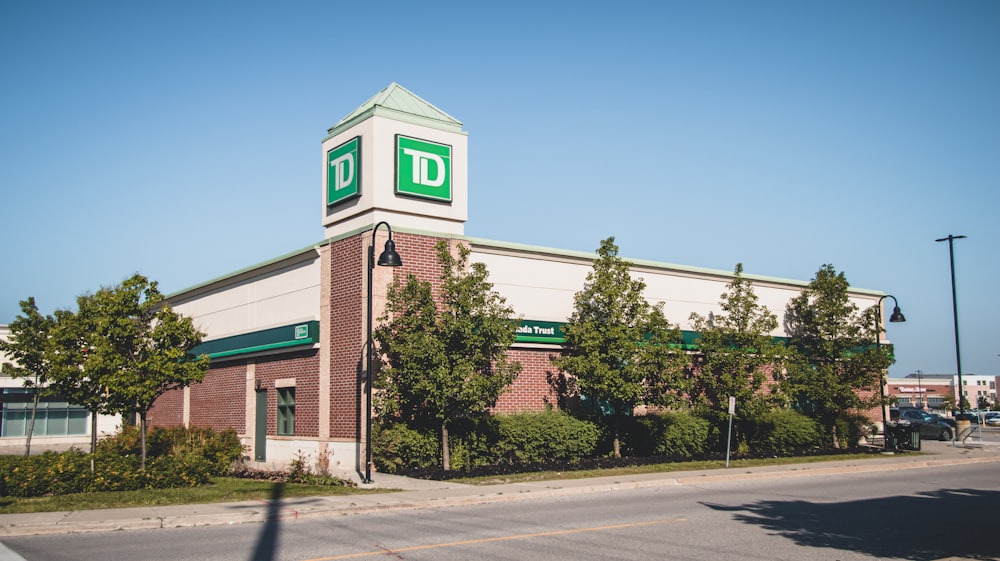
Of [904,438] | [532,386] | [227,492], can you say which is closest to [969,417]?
[904,438]

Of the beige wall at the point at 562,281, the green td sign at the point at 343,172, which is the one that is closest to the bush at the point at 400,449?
the beige wall at the point at 562,281

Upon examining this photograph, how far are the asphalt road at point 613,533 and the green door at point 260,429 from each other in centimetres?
1435

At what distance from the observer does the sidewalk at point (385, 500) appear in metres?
14.9

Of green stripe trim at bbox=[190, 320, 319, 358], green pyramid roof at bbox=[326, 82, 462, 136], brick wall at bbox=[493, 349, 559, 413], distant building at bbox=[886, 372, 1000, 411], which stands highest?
green pyramid roof at bbox=[326, 82, 462, 136]

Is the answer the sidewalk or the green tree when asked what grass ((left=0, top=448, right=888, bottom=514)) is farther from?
the green tree

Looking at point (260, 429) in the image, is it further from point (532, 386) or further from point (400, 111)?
point (400, 111)

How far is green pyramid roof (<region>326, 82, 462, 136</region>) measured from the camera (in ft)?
90.0

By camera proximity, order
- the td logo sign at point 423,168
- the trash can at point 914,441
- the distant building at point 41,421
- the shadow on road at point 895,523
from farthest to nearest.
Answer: the distant building at point 41,421 < the trash can at point 914,441 < the td logo sign at point 423,168 < the shadow on road at point 895,523

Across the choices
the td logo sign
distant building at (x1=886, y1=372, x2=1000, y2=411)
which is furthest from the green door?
distant building at (x1=886, y1=372, x2=1000, y2=411)

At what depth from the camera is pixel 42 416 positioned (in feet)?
173

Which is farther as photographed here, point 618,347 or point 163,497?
point 618,347

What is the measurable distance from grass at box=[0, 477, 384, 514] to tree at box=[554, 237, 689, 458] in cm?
915

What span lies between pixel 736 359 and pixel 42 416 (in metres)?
43.4

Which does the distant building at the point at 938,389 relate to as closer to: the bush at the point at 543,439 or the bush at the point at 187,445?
the bush at the point at 543,439
